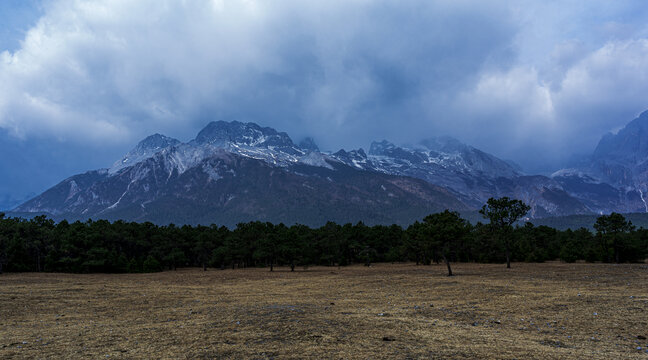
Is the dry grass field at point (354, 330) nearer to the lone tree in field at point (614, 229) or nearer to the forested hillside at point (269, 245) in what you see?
the forested hillside at point (269, 245)

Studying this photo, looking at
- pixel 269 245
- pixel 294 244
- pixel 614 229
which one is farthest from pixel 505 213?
pixel 269 245

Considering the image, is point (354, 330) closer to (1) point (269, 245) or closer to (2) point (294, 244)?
(2) point (294, 244)

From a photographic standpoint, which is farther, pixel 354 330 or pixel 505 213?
pixel 505 213

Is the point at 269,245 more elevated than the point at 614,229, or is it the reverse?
the point at 614,229

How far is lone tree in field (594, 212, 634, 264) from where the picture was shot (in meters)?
72.5

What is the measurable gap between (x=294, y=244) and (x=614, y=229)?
6827 cm

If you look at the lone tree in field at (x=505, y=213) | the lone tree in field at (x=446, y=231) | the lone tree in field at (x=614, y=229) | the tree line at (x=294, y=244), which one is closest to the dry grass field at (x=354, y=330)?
the lone tree in field at (x=446, y=231)

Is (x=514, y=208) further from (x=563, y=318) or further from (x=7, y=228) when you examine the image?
(x=7, y=228)

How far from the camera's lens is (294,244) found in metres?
77.9

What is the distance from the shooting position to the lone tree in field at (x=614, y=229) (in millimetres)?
72500

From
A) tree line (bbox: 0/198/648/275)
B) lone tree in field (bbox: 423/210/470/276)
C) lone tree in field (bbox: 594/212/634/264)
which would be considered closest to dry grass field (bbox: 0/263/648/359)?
lone tree in field (bbox: 423/210/470/276)

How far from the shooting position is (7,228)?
71062 millimetres

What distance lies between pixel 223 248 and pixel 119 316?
218 feet

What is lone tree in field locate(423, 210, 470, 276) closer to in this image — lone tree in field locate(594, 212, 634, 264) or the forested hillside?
the forested hillside
